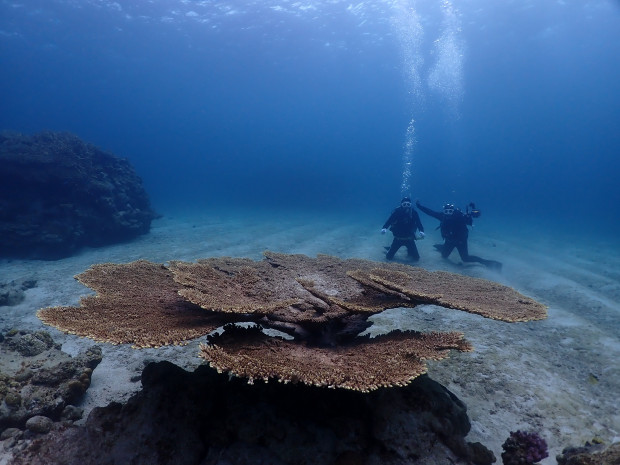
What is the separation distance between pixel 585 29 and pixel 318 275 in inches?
2731

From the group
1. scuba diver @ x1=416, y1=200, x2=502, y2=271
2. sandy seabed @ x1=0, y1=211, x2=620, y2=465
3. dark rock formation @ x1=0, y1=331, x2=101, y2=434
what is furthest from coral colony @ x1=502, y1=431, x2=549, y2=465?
scuba diver @ x1=416, y1=200, x2=502, y2=271

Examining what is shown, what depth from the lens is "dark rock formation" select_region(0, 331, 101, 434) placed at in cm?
426

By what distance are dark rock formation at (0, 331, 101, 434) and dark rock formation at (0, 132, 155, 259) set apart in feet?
36.4

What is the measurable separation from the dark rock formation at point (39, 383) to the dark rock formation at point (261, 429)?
63 cm

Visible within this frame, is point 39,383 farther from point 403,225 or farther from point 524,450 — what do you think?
point 403,225

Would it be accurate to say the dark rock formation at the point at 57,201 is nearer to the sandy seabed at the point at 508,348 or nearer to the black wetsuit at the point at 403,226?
the sandy seabed at the point at 508,348

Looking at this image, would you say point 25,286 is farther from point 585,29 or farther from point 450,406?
point 585,29

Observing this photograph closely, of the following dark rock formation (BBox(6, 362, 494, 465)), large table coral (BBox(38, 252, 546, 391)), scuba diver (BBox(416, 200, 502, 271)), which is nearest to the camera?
large table coral (BBox(38, 252, 546, 391))

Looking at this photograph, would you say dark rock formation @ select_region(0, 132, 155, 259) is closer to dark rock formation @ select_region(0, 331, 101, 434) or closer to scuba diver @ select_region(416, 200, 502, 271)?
dark rock formation @ select_region(0, 331, 101, 434)

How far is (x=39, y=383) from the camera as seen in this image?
477 cm

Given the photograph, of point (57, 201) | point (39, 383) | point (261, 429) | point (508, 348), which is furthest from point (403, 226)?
point (57, 201)

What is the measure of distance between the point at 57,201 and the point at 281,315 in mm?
17087

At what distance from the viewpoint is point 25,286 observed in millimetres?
10344

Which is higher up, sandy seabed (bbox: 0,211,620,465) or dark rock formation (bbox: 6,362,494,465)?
dark rock formation (bbox: 6,362,494,465)
